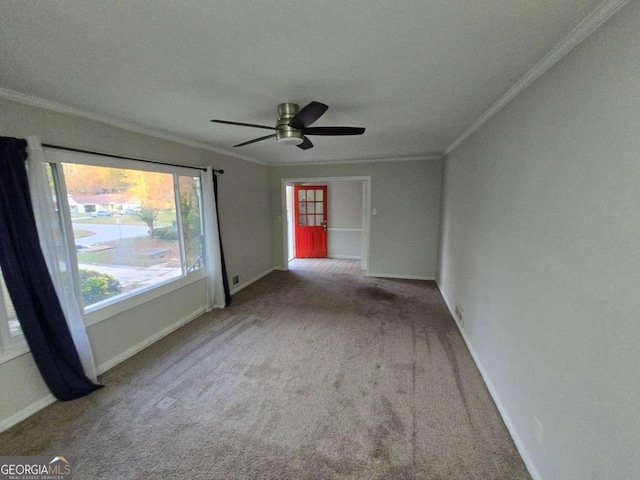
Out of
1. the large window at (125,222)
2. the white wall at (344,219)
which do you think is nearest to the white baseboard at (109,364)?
the large window at (125,222)

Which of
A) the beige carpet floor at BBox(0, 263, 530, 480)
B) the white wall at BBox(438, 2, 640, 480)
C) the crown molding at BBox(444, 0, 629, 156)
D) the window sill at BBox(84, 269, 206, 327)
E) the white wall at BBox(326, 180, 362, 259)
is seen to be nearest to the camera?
the white wall at BBox(438, 2, 640, 480)

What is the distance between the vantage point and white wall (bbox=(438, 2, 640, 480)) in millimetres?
917

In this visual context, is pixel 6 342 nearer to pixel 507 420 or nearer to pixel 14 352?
pixel 14 352

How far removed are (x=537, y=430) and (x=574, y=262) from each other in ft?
3.18

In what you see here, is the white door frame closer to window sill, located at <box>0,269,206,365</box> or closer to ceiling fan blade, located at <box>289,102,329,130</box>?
window sill, located at <box>0,269,206,365</box>

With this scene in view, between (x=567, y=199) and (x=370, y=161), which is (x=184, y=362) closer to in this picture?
(x=567, y=199)

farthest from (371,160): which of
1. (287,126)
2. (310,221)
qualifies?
(287,126)

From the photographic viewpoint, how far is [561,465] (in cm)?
123

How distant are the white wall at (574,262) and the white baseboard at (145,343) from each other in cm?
327

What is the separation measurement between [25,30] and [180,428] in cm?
231

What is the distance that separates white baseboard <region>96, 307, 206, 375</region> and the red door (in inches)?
146

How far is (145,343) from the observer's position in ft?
9.23

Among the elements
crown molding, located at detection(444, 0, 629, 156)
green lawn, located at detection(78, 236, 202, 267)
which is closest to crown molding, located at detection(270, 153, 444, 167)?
crown molding, located at detection(444, 0, 629, 156)

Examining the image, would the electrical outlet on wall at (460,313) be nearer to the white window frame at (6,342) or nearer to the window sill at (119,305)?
the window sill at (119,305)
